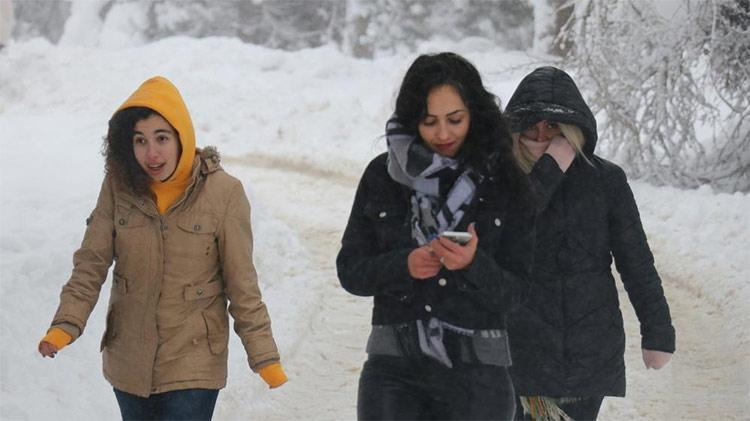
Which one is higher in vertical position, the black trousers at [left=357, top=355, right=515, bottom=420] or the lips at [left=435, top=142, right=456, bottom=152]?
the lips at [left=435, top=142, right=456, bottom=152]

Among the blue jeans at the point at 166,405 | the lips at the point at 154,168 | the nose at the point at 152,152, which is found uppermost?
the nose at the point at 152,152

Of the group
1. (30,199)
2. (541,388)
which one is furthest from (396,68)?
(541,388)

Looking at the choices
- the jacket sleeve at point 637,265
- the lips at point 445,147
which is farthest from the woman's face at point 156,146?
the jacket sleeve at point 637,265

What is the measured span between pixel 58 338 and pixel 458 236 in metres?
1.35

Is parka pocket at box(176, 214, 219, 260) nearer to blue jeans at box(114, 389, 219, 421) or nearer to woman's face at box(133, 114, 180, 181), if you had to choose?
woman's face at box(133, 114, 180, 181)

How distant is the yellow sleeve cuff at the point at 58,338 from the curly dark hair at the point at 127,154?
1.60 ft

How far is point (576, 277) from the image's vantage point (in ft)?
14.2

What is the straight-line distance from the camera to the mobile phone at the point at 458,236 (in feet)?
10.9

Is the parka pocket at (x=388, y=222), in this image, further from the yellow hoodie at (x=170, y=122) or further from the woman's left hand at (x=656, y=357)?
the woman's left hand at (x=656, y=357)

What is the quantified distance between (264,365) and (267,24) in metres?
28.0

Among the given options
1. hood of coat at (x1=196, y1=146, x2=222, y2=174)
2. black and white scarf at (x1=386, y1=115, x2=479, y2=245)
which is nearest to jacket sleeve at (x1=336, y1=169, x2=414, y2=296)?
black and white scarf at (x1=386, y1=115, x2=479, y2=245)

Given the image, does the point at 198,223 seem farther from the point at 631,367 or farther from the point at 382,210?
the point at 631,367

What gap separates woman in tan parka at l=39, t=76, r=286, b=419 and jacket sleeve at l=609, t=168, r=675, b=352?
4.09ft

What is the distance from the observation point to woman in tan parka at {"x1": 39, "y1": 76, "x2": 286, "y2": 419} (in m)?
3.93
